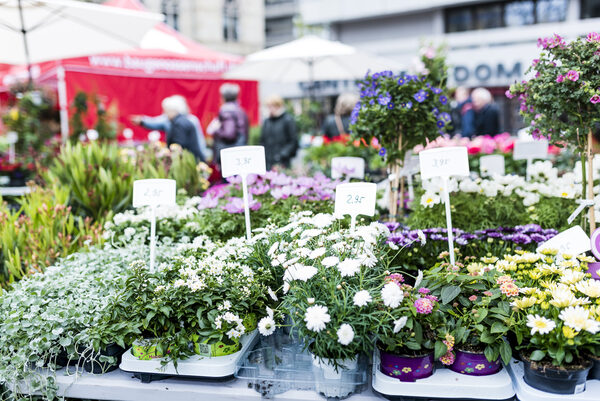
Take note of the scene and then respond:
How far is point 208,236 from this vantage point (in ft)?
9.19

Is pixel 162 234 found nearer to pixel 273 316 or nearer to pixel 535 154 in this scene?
pixel 273 316

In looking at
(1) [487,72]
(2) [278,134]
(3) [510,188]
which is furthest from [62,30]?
(1) [487,72]

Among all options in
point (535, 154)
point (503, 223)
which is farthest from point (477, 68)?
point (503, 223)

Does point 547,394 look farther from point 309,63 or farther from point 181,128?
point 309,63

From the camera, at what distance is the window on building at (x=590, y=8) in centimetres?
1442

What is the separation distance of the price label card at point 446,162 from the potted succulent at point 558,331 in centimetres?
56

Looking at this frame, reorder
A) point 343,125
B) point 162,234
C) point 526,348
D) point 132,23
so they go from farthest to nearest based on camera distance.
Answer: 1. point 343,125
2. point 132,23
3. point 162,234
4. point 526,348

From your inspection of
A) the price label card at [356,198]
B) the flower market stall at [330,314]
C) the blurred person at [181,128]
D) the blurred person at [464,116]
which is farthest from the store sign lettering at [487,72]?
the price label card at [356,198]

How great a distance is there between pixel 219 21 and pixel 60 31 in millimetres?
22466

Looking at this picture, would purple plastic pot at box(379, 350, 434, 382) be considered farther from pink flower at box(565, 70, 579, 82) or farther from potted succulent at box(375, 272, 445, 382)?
pink flower at box(565, 70, 579, 82)

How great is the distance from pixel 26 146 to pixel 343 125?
4.18m

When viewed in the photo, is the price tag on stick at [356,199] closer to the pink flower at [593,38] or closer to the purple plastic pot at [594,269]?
the purple plastic pot at [594,269]

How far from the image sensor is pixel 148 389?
182cm

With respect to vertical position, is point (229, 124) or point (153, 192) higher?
point (229, 124)
